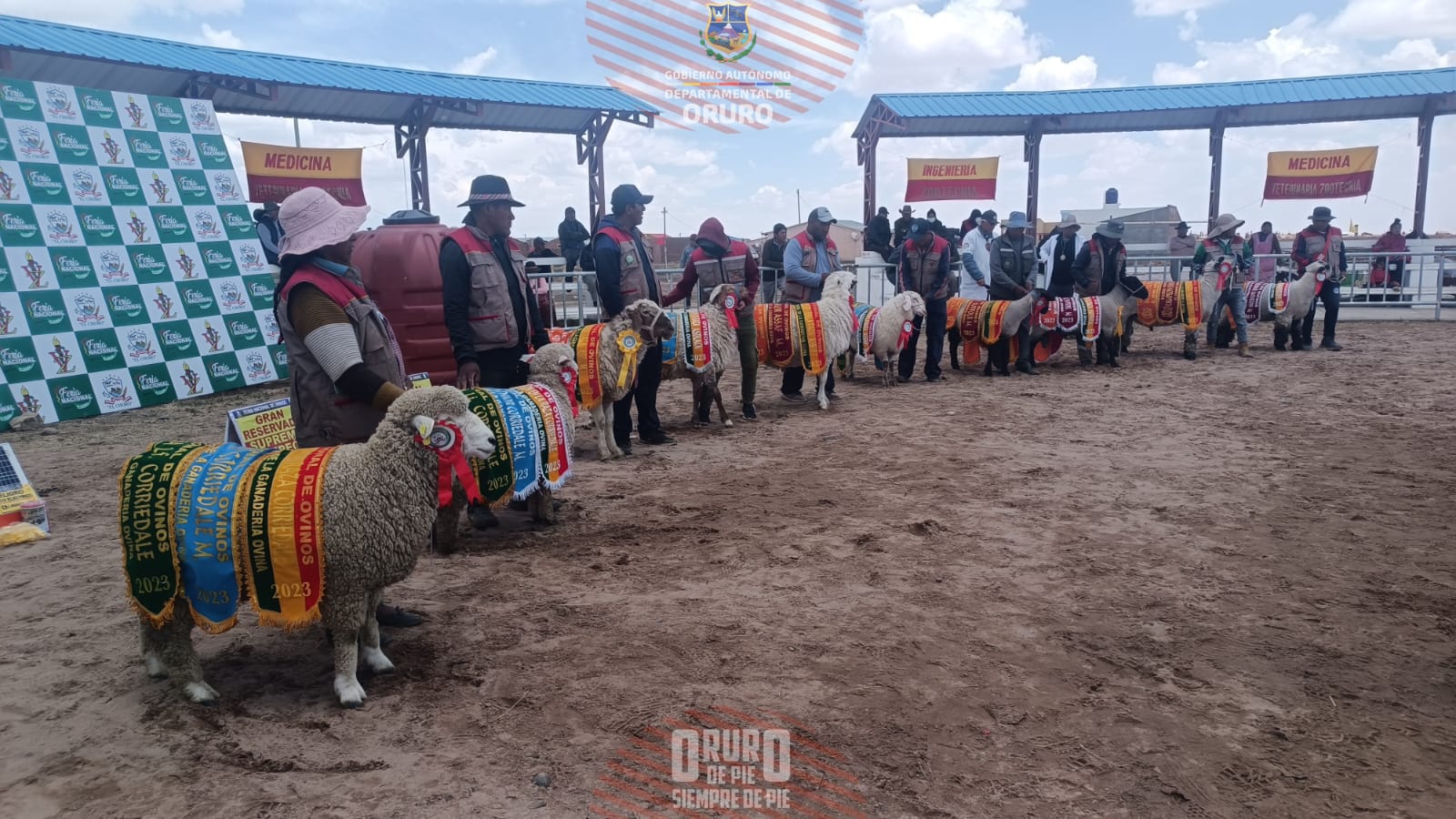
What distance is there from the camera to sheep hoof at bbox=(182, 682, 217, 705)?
3.21m

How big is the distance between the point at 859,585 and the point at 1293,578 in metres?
2.07

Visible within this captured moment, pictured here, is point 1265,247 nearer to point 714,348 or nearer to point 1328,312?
point 1328,312

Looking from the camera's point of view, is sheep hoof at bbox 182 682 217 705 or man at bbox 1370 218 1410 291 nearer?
sheep hoof at bbox 182 682 217 705

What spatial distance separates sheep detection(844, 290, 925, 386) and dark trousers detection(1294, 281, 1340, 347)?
20.7ft

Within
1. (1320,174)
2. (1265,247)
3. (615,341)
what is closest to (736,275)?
(615,341)

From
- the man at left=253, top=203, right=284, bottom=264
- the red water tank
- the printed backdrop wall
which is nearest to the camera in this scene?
the red water tank

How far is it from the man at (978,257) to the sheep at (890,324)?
1.47 m

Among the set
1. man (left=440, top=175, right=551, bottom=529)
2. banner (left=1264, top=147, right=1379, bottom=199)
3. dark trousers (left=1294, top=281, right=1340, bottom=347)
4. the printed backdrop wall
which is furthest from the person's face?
banner (left=1264, top=147, right=1379, bottom=199)

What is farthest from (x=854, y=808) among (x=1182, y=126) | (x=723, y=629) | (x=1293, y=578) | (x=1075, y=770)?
(x=1182, y=126)

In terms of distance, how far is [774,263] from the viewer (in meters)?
12.9

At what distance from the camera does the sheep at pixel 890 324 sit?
10062 millimetres

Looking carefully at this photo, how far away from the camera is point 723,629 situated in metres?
3.78

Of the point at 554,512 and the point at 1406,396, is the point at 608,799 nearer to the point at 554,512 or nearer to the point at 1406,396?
the point at 554,512

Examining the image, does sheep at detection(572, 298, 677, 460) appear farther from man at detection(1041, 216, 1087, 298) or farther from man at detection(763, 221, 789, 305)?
man at detection(1041, 216, 1087, 298)
